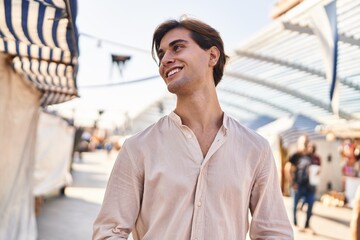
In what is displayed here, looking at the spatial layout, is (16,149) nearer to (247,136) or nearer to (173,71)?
(173,71)

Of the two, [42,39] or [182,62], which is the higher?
[42,39]

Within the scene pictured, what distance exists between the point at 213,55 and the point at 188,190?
2.36 feet

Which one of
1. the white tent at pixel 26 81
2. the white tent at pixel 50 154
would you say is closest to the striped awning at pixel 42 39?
the white tent at pixel 26 81

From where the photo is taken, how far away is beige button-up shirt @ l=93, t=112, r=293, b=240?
4.48 feet

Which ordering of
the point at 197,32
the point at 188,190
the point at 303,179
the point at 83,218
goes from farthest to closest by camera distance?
the point at 83,218 → the point at 303,179 → the point at 197,32 → the point at 188,190

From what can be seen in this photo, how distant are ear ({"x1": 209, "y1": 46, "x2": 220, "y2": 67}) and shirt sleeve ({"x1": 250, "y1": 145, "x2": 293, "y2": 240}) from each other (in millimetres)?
505

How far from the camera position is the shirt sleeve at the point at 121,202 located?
1369mm

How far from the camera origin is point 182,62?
156 centimetres

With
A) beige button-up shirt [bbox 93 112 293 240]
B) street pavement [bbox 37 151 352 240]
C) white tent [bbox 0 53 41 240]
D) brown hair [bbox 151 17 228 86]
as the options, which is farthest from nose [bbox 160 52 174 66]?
street pavement [bbox 37 151 352 240]

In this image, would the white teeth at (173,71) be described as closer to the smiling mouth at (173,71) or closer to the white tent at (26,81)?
the smiling mouth at (173,71)

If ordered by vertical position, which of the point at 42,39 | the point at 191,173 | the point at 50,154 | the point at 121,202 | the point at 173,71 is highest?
the point at 42,39

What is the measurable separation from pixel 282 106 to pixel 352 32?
39.4 ft

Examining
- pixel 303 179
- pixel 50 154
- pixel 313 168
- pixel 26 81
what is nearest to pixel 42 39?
pixel 26 81

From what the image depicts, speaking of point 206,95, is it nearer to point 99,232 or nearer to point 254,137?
point 254,137
